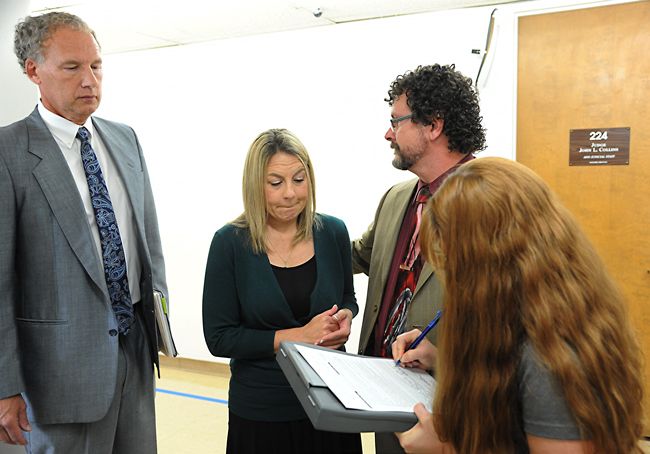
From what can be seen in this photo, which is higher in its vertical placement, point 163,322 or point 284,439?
point 163,322

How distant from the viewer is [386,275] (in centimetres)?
191

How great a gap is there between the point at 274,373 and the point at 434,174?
835mm

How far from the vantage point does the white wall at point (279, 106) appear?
3.71m

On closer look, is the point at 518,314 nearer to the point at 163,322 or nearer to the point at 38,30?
the point at 163,322

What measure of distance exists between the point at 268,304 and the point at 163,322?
14.7 inches

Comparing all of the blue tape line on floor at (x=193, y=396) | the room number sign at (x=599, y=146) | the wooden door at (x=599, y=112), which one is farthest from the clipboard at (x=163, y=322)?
the room number sign at (x=599, y=146)

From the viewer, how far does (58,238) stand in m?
1.67

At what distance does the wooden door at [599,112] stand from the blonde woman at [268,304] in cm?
225

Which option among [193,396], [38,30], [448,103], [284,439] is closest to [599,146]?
[448,103]

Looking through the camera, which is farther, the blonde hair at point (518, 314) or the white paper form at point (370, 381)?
the white paper form at point (370, 381)

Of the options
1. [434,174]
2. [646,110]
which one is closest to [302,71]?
[646,110]

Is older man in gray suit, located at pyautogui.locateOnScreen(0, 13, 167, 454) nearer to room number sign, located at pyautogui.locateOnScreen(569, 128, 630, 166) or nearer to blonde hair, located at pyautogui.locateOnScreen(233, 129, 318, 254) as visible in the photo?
blonde hair, located at pyautogui.locateOnScreen(233, 129, 318, 254)

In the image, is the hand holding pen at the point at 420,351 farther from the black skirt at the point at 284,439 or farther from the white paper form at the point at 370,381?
the black skirt at the point at 284,439

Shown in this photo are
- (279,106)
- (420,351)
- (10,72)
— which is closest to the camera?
(420,351)
